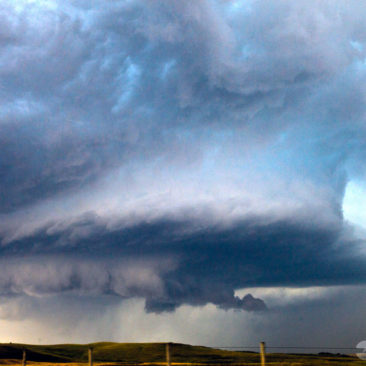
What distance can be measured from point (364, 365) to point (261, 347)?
128 meters

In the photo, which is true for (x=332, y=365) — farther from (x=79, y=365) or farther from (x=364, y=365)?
(x=79, y=365)

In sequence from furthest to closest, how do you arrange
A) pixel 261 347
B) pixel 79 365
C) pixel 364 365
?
pixel 364 365
pixel 79 365
pixel 261 347

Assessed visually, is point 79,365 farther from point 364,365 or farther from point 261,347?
point 261,347

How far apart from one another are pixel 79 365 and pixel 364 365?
3449 inches

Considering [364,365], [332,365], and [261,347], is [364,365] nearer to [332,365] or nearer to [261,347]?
[332,365]

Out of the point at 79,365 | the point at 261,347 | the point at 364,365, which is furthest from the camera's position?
the point at 364,365

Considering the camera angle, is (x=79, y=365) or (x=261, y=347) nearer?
(x=261, y=347)

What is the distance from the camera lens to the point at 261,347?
4950 centimetres

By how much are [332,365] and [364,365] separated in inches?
450

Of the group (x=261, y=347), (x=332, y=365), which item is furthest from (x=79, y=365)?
(x=261, y=347)

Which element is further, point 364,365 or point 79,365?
point 364,365

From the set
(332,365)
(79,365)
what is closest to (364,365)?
(332,365)

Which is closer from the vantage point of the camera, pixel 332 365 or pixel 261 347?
pixel 261 347

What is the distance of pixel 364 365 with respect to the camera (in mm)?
Answer: 159875
